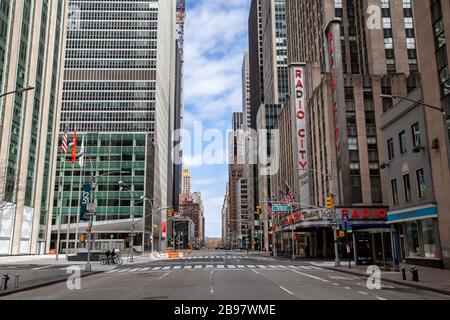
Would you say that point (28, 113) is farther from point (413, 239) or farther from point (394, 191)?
point (413, 239)

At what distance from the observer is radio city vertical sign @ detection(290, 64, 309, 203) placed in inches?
2904

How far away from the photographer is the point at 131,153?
109m

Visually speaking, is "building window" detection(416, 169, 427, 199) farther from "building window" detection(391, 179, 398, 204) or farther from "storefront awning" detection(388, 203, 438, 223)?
"building window" detection(391, 179, 398, 204)

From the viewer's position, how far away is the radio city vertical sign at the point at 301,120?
73.8 metres

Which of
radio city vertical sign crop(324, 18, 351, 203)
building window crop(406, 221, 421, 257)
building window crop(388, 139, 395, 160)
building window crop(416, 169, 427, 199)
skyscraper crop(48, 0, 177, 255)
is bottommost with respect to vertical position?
building window crop(406, 221, 421, 257)

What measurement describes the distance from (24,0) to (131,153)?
46.5 meters

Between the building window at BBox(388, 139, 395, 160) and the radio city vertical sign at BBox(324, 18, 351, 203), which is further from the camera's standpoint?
the radio city vertical sign at BBox(324, 18, 351, 203)

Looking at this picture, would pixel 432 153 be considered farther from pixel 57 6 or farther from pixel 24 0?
pixel 57 6

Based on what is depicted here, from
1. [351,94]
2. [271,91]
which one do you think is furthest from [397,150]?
[271,91]

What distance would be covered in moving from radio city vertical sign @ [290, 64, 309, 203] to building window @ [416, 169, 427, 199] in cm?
3712

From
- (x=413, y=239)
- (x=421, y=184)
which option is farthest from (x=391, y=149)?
(x=413, y=239)

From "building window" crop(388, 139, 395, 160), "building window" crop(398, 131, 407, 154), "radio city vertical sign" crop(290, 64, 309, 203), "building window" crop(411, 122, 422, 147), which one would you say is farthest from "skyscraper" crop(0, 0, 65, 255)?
"building window" crop(411, 122, 422, 147)

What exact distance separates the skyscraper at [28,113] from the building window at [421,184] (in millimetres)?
50656

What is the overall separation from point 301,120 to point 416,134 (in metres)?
39.0
